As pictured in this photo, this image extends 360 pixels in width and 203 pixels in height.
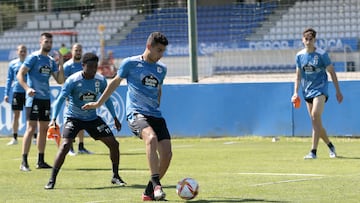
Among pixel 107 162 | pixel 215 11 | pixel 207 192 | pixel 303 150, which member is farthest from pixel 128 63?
pixel 215 11

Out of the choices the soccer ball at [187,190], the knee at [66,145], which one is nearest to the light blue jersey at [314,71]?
the knee at [66,145]

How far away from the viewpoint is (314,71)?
15.4m

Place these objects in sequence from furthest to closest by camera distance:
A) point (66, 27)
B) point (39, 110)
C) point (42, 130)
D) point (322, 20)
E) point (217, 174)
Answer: point (66, 27), point (322, 20), point (39, 110), point (42, 130), point (217, 174)

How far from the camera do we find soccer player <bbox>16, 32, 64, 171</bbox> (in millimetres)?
14359

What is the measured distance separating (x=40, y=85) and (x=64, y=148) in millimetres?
3213

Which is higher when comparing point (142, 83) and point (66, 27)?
point (142, 83)

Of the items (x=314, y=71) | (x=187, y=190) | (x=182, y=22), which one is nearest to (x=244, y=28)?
(x=182, y=22)

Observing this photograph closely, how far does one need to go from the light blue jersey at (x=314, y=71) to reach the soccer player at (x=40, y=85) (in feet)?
14.1

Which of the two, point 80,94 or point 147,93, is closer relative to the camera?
point 147,93

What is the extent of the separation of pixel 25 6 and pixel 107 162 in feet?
50.9

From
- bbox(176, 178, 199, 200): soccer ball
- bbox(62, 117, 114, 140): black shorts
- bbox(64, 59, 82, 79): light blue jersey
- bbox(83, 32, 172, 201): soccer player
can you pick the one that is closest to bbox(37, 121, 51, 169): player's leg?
bbox(62, 117, 114, 140): black shorts

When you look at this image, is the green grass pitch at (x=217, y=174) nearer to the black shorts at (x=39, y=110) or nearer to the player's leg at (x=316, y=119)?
the player's leg at (x=316, y=119)

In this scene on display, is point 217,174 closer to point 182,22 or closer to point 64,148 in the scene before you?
point 64,148

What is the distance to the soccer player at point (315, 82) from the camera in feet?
50.0
